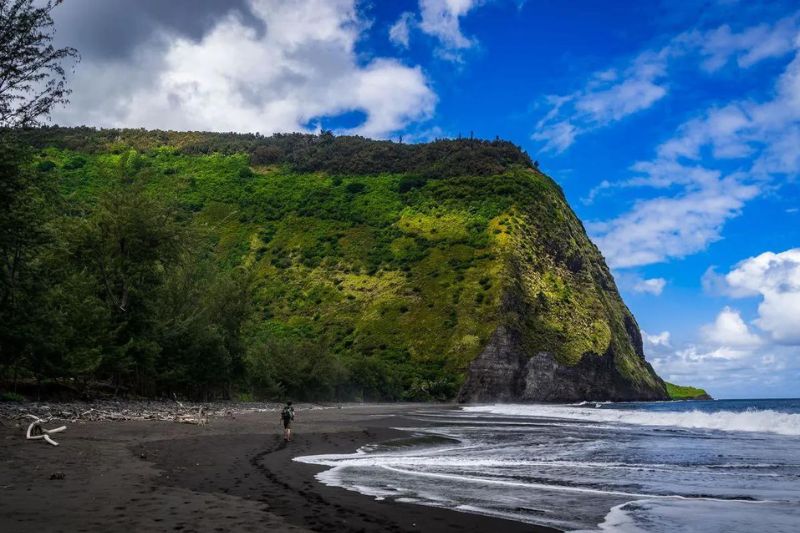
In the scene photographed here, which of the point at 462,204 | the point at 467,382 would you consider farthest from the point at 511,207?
the point at 467,382

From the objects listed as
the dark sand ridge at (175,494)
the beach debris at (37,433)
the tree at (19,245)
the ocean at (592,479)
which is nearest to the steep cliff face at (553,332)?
the ocean at (592,479)

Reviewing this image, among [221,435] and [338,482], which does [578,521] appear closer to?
[338,482]

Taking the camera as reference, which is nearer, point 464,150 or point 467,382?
point 467,382

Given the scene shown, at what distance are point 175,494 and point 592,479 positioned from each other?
11.0 m

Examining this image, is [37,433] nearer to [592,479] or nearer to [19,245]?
[19,245]

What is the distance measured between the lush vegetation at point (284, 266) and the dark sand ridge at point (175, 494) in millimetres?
9969

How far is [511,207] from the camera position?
131 m

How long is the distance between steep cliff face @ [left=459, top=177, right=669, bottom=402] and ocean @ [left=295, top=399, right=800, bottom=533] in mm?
69795

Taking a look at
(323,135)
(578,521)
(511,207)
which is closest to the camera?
(578,521)

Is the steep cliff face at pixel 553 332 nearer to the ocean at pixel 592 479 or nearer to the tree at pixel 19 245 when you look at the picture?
the ocean at pixel 592 479

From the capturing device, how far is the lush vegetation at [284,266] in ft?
98.0

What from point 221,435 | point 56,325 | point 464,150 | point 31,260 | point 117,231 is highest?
point 464,150

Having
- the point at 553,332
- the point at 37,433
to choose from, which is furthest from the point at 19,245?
the point at 553,332

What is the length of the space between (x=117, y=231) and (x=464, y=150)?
133486 millimetres
